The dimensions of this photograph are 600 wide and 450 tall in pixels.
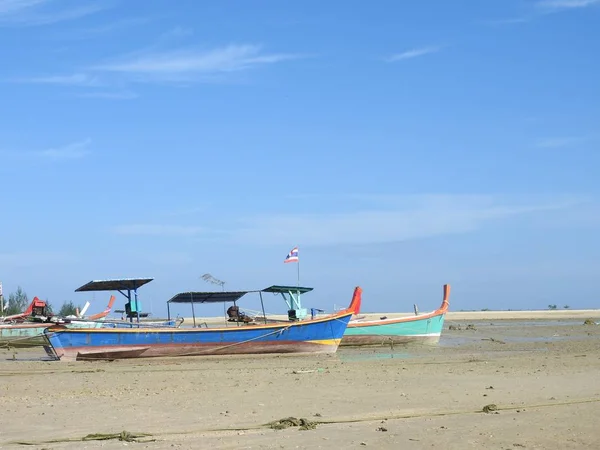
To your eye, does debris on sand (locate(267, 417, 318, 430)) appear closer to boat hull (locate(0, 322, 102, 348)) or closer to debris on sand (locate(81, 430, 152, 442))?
debris on sand (locate(81, 430, 152, 442))

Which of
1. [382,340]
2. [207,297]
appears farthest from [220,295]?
[382,340]

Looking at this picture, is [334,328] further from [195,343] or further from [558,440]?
[558,440]

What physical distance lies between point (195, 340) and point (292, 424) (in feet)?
52.4

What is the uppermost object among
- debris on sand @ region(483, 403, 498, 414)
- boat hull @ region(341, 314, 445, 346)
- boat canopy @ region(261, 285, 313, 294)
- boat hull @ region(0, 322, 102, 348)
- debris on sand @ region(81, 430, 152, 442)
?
boat canopy @ region(261, 285, 313, 294)

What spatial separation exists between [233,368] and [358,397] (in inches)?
292

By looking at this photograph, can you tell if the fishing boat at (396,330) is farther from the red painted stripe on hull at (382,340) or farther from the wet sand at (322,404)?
the wet sand at (322,404)

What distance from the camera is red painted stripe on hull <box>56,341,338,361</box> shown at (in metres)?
25.8

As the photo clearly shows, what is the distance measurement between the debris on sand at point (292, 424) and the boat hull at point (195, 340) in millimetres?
15623

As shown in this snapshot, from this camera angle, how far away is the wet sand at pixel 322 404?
33.7 feet

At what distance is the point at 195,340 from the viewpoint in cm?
2677

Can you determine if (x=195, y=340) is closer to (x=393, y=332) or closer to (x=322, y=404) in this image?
(x=393, y=332)

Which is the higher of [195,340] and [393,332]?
[195,340]

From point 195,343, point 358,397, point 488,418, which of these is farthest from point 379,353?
point 488,418

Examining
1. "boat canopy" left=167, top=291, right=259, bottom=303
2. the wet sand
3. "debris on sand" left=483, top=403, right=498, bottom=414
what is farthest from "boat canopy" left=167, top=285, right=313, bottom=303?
"debris on sand" left=483, top=403, right=498, bottom=414
